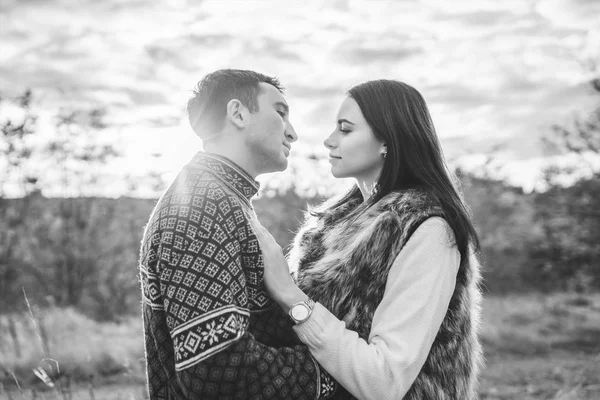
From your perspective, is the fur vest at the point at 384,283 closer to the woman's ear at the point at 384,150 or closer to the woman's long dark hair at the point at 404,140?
the woman's long dark hair at the point at 404,140

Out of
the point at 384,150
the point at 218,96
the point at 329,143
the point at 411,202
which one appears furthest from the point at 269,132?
the point at 411,202

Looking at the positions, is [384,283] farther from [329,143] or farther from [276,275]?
[329,143]

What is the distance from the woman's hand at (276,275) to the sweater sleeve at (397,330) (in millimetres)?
103

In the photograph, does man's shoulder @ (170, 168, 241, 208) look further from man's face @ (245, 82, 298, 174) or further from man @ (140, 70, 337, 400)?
man's face @ (245, 82, 298, 174)

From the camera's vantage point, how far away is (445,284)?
7.42 ft

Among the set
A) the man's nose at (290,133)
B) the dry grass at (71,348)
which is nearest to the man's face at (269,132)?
the man's nose at (290,133)

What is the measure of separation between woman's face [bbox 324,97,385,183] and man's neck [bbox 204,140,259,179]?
521 mm

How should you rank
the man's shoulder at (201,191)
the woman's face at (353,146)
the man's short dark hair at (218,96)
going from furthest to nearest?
the woman's face at (353,146)
the man's short dark hair at (218,96)
the man's shoulder at (201,191)

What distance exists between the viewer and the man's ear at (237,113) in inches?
95.8

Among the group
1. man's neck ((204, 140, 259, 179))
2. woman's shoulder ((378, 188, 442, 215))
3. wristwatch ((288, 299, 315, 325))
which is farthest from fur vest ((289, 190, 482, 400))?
man's neck ((204, 140, 259, 179))

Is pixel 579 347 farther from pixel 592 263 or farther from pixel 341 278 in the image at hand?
pixel 341 278

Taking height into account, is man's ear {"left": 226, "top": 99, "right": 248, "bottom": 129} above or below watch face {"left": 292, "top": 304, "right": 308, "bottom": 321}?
above

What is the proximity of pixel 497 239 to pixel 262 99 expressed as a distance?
18.1m

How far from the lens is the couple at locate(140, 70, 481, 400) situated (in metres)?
1.93
